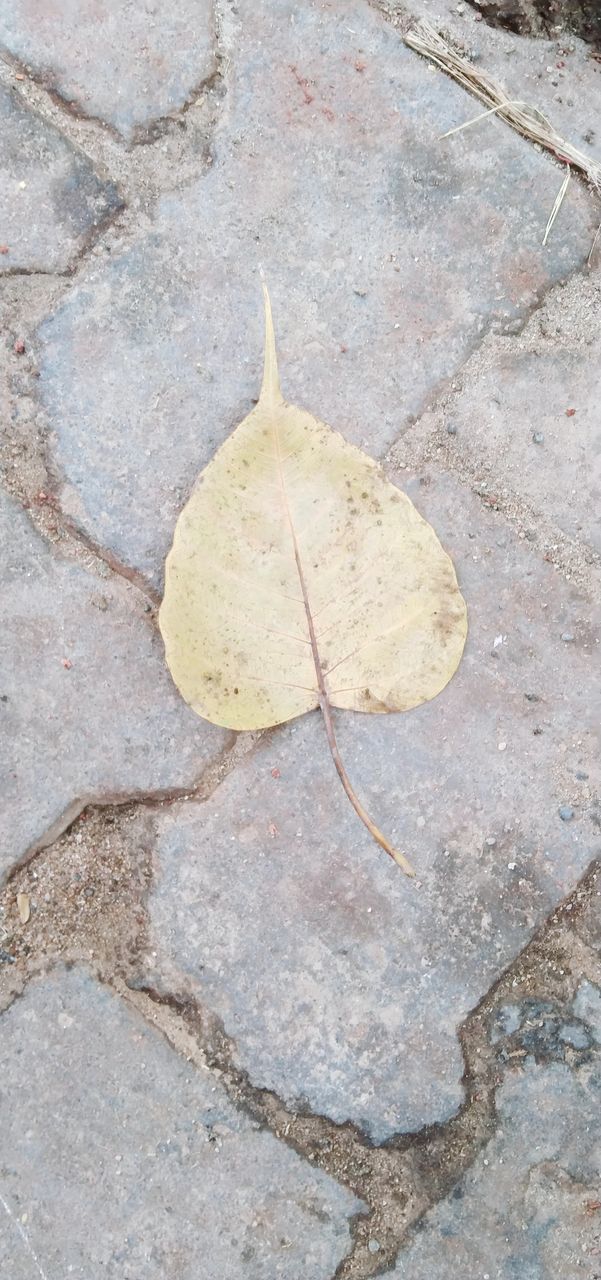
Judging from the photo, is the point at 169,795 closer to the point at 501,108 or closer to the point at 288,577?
the point at 288,577

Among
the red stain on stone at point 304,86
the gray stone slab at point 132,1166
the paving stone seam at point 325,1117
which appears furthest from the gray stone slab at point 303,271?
the gray stone slab at point 132,1166

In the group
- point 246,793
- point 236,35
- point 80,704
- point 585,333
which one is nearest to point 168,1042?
point 246,793

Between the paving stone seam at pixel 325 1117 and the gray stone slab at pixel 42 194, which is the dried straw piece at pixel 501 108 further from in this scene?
the paving stone seam at pixel 325 1117

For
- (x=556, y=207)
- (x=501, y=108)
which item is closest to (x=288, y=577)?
(x=556, y=207)

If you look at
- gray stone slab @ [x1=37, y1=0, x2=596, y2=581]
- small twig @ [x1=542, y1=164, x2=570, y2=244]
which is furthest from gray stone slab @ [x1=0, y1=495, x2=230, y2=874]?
small twig @ [x1=542, y1=164, x2=570, y2=244]

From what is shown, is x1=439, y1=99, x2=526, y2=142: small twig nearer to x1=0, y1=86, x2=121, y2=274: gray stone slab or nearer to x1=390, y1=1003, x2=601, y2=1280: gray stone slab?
x1=0, y1=86, x2=121, y2=274: gray stone slab

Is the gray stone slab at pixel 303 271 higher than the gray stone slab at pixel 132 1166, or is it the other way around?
the gray stone slab at pixel 303 271
